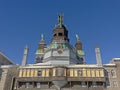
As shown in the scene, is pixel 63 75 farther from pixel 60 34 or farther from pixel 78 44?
pixel 78 44

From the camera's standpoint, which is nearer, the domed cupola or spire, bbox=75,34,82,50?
the domed cupola

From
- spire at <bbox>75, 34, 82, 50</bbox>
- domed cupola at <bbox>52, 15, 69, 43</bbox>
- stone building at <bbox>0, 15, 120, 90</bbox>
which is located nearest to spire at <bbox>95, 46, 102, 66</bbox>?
stone building at <bbox>0, 15, 120, 90</bbox>

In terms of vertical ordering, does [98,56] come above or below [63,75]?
above

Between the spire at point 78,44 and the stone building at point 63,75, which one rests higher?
the spire at point 78,44

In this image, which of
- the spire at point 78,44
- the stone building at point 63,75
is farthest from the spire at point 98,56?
the spire at point 78,44

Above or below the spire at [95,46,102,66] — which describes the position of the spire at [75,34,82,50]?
above

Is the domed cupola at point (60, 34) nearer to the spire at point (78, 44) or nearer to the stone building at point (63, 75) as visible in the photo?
the stone building at point (63, 75)

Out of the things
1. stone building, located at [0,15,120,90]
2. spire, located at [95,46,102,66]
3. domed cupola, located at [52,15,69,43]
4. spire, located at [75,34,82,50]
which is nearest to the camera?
stone building, located at [0,15,120,90]

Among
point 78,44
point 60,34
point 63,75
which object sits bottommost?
point 63,75

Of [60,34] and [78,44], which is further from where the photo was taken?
[78,44]

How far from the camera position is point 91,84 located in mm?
51781

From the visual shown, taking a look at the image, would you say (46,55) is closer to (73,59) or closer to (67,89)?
(73,59)

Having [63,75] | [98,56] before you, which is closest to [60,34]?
[98,56]

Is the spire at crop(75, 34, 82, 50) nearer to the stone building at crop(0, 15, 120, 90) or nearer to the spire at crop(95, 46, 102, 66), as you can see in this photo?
the stone building at crop(0, 15, 120, 90)
